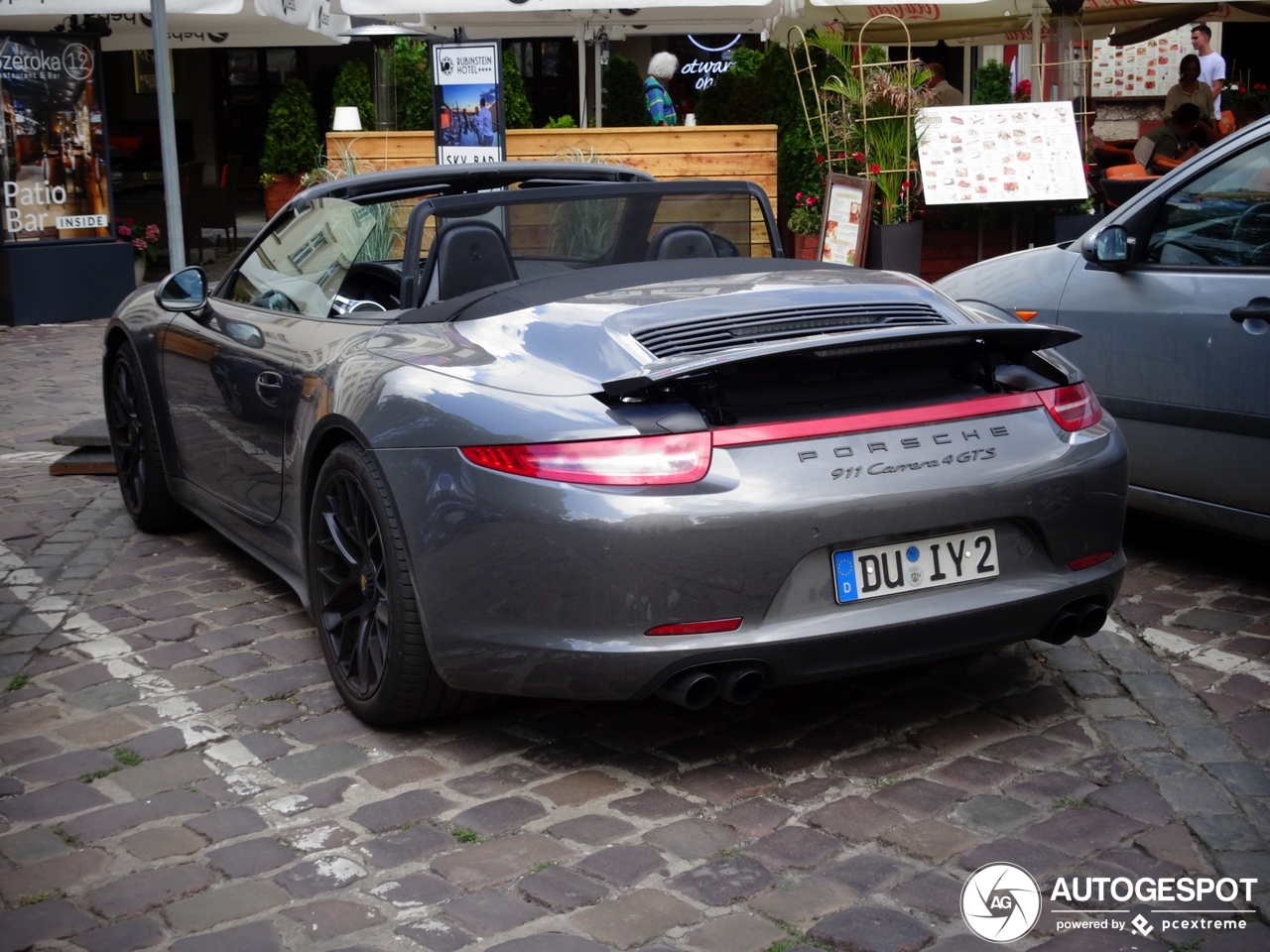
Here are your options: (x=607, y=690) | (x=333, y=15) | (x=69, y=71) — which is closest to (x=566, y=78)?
(x=333, y=15)

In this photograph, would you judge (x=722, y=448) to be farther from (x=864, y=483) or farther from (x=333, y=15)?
(x=333, y=15)

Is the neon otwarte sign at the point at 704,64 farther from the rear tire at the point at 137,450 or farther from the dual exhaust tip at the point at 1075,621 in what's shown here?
the dual exhaust tip at the point at 1075,621

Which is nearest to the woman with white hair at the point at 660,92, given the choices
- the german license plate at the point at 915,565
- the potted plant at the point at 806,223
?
the potted plant at the point at 806,223

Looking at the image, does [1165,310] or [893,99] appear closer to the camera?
[1165,310]

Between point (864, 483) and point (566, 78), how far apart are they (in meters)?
24.7

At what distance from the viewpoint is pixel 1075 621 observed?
3580 millimetres

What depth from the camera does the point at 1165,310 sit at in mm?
4848

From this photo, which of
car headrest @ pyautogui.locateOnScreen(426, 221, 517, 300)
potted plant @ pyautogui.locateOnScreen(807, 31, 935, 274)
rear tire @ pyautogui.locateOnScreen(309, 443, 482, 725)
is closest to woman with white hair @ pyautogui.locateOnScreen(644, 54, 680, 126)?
potted plant @ pyautogui.locateOnScreen(807, 31, 935, 274)

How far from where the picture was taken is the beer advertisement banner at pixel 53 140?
12023mm

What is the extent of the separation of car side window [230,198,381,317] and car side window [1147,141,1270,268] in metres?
2.65

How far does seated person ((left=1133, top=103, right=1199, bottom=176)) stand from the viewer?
13.7 meters

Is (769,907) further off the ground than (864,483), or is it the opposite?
(864,483)

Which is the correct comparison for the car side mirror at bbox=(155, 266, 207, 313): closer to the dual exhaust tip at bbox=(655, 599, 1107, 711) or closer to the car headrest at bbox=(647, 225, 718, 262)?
the car headrest at bbox=(647, 225, 718, 262)

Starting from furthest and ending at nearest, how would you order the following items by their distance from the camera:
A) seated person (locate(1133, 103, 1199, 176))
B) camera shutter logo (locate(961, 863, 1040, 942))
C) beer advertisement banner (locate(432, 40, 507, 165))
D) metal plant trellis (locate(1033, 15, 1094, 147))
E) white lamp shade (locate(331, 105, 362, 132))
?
white lamp shade (locate(331, 105, 362, 132)), seated person (locate(1133, 103, 1199, 176)), metal plant trellis (locate(1033, 15, 1094, 147)), beer advertisement banner (locate(432, 40, 507, 165)), camera shutter logo (locate(961, 863, 1040, 942))
